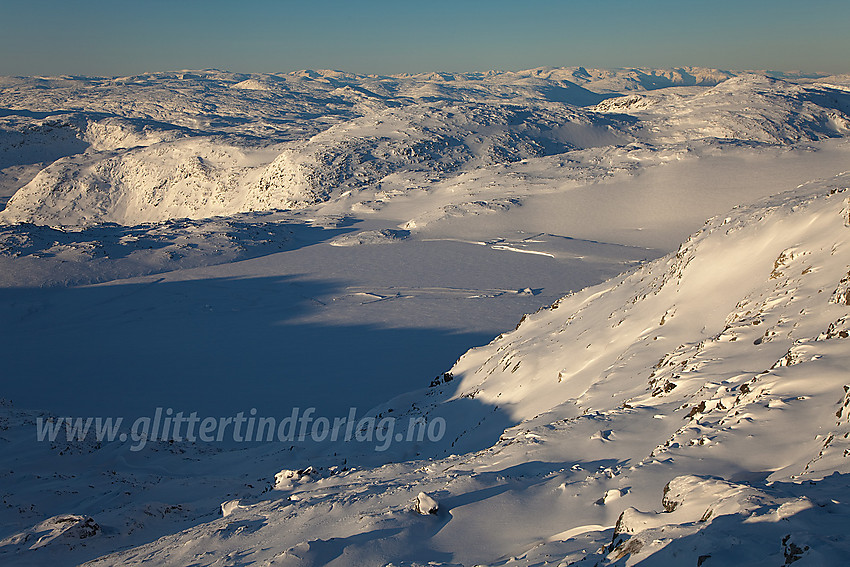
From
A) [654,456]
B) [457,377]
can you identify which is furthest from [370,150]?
[654,456]

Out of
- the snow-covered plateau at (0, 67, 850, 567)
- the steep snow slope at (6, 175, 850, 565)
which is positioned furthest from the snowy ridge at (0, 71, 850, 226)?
the steep snow slope at (6, 175, 850, 565)

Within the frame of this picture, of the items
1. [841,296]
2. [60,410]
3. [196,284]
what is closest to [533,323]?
[841,296]

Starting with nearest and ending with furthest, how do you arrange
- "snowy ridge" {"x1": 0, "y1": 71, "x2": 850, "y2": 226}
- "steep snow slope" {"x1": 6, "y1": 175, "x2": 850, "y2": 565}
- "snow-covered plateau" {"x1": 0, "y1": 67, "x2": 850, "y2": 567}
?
1. "steep snow slope" {"x1": 6, "y1": 175, "x2": 850, "y2": 565}
2. "snow-covered plateau" {"x1": 0, "y1": 67, "x2": 850, "y2": 567}
3. "snowy ridge" {"x1": 0, "y1": 71, "x2": 850, "y2": 226}

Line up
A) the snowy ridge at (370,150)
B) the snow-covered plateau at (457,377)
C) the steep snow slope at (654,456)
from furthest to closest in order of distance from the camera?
the snowy ridge at (370,150) → the snow-covered plateau at (457,377) → the steep snow slope at (654,456)

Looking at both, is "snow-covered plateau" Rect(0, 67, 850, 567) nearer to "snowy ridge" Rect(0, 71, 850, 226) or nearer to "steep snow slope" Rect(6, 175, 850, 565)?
"steep snow slope" Rect(6, 175, 850, 565)

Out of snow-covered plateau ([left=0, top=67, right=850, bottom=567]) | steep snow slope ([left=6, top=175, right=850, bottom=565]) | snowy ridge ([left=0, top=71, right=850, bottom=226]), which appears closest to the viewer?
steep snow slope ([left=6, top=175, right=850, bottom=565])

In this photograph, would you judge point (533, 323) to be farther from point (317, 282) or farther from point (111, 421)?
point (317, 282)

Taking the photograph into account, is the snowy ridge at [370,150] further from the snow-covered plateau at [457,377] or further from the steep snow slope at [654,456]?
the steep snow slope at [654,456]

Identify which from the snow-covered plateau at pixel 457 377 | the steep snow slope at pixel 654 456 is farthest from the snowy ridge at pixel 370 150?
the steep snow slope at pixel 654 456

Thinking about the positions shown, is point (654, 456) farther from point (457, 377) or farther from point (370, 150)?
point (370, 150)
